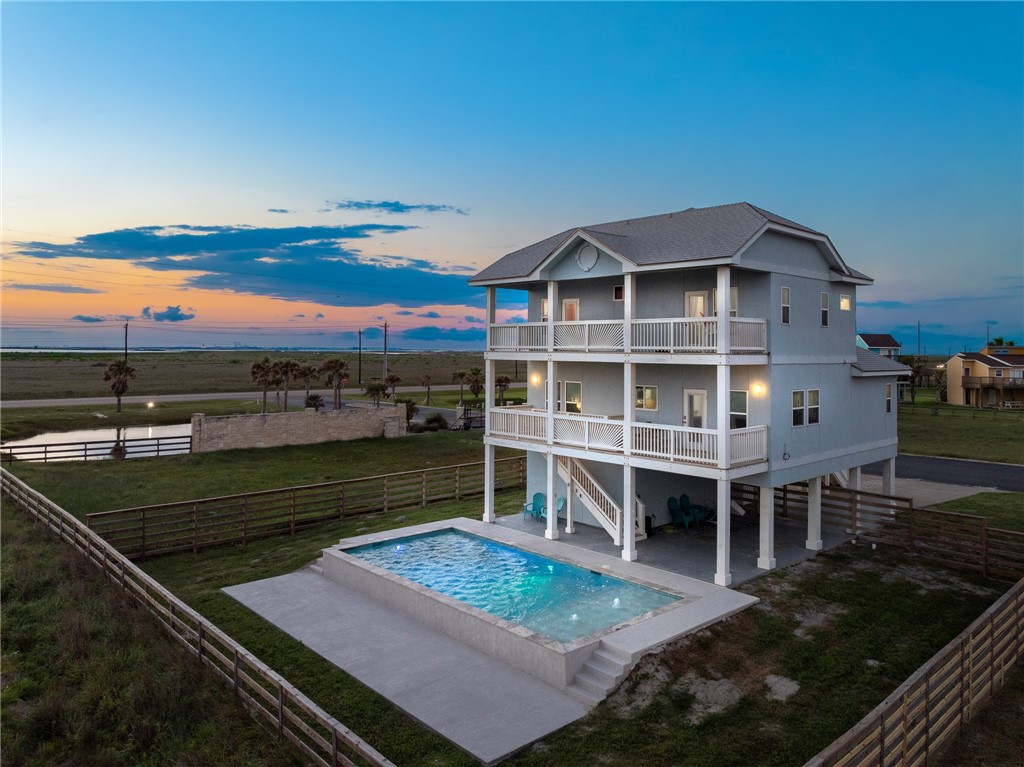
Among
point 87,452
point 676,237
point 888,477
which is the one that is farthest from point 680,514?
point 87,452

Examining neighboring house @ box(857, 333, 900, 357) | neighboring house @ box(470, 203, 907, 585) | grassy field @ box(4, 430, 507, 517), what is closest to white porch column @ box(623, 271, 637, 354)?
neighboring house @ box(470, 203, 907, 585)

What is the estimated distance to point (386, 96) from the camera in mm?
28359

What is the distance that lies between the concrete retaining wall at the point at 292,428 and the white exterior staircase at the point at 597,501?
2048cm

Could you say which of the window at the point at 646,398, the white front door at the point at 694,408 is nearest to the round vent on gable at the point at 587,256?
the window at the point at 646,398

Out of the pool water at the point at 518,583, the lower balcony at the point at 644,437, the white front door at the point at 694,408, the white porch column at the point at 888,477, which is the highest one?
the white front door at the point at 694,408

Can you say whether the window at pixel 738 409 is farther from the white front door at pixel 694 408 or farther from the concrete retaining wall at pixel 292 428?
the concrete retaining wall at pixel 292 428

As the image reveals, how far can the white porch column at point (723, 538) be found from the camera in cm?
1441

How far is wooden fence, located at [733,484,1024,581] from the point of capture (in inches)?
598

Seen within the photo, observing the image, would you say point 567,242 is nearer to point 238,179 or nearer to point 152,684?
point 152,684

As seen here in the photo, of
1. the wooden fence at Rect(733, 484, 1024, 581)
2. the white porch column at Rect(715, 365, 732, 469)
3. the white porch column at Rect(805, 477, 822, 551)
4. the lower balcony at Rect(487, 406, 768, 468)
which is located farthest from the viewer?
the white porch column at Rect(805, 477, 822, 551)

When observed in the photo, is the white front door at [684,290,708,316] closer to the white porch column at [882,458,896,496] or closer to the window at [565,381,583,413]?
the window at [565,381,583,413]

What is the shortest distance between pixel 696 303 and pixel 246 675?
13.3 meters

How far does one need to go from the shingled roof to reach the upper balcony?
154cm

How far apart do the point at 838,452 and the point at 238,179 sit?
94.6 feet
